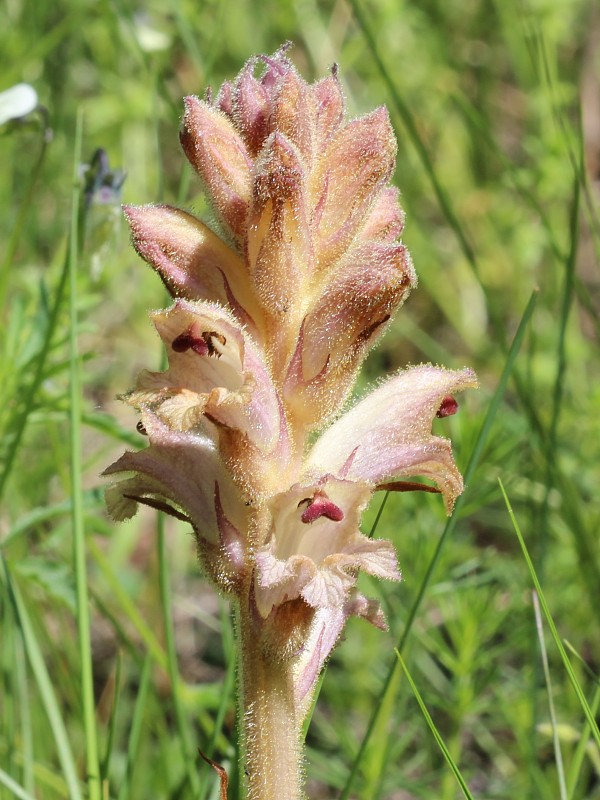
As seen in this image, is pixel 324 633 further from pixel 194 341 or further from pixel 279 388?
pixel 194 341

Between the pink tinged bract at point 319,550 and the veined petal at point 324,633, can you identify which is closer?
the pink tinged bract at point 319,550

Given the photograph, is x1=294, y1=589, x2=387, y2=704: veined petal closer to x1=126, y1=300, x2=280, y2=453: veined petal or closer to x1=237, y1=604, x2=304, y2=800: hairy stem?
x1=237, y1=604, x2=304, y2=800: hairy stem

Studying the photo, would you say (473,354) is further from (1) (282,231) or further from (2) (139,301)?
(1) (282,231)

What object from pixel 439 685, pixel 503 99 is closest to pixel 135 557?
pixel 439 685

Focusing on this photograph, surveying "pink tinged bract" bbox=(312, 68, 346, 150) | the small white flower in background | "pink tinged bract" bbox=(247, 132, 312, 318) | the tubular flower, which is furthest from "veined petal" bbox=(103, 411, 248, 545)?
the small white flower in background

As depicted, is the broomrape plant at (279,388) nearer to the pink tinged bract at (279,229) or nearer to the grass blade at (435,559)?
the pink tinged bract at (279,229)

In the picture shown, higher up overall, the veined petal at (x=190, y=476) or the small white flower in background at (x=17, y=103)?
the small white flower in background at (x=17, y=103)

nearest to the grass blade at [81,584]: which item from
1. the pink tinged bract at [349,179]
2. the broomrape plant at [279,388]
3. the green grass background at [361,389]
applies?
the green grass background at [361,389]
